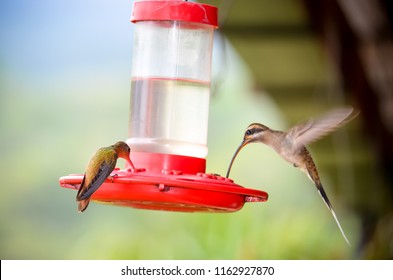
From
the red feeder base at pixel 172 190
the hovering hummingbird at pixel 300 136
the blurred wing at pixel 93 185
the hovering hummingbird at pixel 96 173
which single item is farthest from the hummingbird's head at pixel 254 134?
the blurred wing at pixel 93 185

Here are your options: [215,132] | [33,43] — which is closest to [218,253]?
[215,132]

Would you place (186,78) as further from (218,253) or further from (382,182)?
(382,182)

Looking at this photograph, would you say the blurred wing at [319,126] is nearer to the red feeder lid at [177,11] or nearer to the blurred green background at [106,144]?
the blurred green background at [106,144]

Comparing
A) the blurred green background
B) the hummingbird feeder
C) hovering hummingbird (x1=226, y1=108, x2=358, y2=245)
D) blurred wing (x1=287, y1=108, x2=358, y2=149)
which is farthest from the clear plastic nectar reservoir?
blurred wing (x1=287, y1=108, x2=358, y2=149)

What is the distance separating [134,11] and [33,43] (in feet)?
47.4

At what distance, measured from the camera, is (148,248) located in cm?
640

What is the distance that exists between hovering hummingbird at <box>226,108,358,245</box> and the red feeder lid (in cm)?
45

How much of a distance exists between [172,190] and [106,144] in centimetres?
959

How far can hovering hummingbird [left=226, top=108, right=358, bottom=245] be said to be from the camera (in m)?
3.15

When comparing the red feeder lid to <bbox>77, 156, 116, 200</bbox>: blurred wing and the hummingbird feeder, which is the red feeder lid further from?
<bbox>77, 156, 116, 200</bbox>: blurred wing

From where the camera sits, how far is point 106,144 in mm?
12148

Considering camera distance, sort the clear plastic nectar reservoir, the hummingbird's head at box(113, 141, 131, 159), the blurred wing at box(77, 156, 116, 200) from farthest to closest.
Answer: the clear plastic nectar reservoir, the hummingbird's head at box(113, 141, 131, 159), the blurred wing at box(77, 156, 116, 200)

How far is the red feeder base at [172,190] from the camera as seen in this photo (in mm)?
2611
